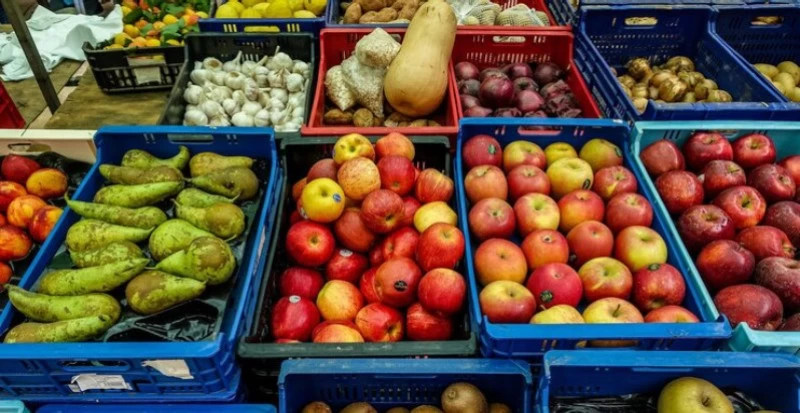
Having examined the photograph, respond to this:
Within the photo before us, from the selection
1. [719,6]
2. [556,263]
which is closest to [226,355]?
[556,263]

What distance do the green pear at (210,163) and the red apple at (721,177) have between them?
2087 mm

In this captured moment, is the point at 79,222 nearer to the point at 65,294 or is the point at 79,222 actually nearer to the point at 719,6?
the point at 65,294

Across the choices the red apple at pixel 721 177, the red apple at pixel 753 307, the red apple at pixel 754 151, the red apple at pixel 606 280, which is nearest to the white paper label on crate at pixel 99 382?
the red apple at pixel 606 280

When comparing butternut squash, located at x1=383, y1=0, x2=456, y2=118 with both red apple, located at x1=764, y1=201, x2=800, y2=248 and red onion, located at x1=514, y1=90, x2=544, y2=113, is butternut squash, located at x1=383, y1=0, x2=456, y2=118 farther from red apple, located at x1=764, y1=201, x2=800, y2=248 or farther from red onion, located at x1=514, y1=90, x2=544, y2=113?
red apple, located at x1=764, y1=201, x2=800, y2=248

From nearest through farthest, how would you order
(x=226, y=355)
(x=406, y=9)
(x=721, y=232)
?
(x=226, y=355)
(x=721, y=232)
(x=406, y=9)

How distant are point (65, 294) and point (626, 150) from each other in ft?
7.89

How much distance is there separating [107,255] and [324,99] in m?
1.68

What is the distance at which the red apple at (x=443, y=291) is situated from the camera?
1845 millimetres

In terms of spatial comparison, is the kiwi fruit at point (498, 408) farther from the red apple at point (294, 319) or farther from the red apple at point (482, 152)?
the red apple at point (482, 152)

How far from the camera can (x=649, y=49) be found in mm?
3619

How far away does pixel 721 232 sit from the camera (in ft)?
6.88

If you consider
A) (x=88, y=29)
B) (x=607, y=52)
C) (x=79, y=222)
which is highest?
(x=79, y=222)

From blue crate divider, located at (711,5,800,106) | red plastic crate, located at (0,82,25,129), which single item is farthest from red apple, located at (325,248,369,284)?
red plastic crate, located at (0,82,25,129)

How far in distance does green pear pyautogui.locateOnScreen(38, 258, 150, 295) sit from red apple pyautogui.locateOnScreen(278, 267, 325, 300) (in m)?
0.52
